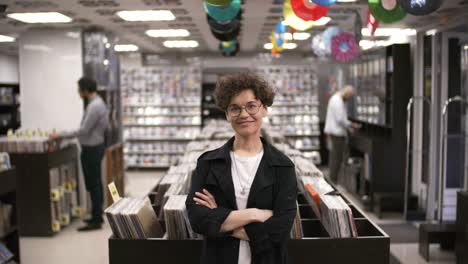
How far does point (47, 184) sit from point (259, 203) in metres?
4.94

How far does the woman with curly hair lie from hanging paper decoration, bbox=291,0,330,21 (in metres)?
2.11

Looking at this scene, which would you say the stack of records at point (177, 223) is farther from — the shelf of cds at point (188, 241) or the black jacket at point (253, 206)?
the black jacket at point (253, 206)

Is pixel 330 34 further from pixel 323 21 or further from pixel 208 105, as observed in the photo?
pixel 208 105

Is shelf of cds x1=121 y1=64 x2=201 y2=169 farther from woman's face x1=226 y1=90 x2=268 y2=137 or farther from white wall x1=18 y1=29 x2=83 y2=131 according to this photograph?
woman's face x1=226 y1=90 x2=268 y2=137

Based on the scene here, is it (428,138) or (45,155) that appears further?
(428,138)

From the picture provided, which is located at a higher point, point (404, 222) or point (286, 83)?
point (286, 83)

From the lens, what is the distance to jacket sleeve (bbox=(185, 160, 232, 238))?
218 centimetres

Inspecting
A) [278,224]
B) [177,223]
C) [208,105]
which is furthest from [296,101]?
[278,224]

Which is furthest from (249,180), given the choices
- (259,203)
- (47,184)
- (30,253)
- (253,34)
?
(253,34)

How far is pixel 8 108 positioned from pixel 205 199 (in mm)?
13279

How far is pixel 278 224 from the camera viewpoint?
7.19 feet

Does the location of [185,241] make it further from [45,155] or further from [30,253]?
[45,155]

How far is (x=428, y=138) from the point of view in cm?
741

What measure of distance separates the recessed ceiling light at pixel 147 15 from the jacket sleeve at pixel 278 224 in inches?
200
